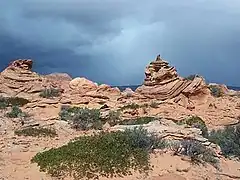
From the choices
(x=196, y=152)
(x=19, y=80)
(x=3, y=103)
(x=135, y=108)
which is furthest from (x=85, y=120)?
(x=19, y=80)

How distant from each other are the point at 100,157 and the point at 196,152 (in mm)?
2921

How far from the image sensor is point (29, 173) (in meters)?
10.9

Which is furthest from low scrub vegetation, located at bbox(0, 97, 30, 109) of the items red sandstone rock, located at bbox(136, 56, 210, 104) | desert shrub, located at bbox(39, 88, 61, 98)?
red sandstone rock, located at bbox(136, 56, 210, 104)

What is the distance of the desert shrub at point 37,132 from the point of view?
579 inches

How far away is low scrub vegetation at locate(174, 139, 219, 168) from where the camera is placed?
12422mm

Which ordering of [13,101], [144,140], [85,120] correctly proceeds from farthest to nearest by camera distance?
[13,101]
[85,120]
[144,140]

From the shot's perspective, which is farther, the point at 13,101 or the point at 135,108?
the point at 13,101

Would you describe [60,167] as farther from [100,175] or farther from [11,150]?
[11,150]

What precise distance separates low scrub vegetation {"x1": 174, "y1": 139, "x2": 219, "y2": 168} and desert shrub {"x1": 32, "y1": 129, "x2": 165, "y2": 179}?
0.91 metres

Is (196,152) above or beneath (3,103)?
beneath

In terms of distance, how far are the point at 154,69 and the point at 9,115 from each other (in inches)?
512

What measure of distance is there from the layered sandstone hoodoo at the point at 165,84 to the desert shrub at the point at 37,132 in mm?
13826

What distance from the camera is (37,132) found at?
14906 mm

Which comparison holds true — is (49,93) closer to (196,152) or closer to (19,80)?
(19,80)
